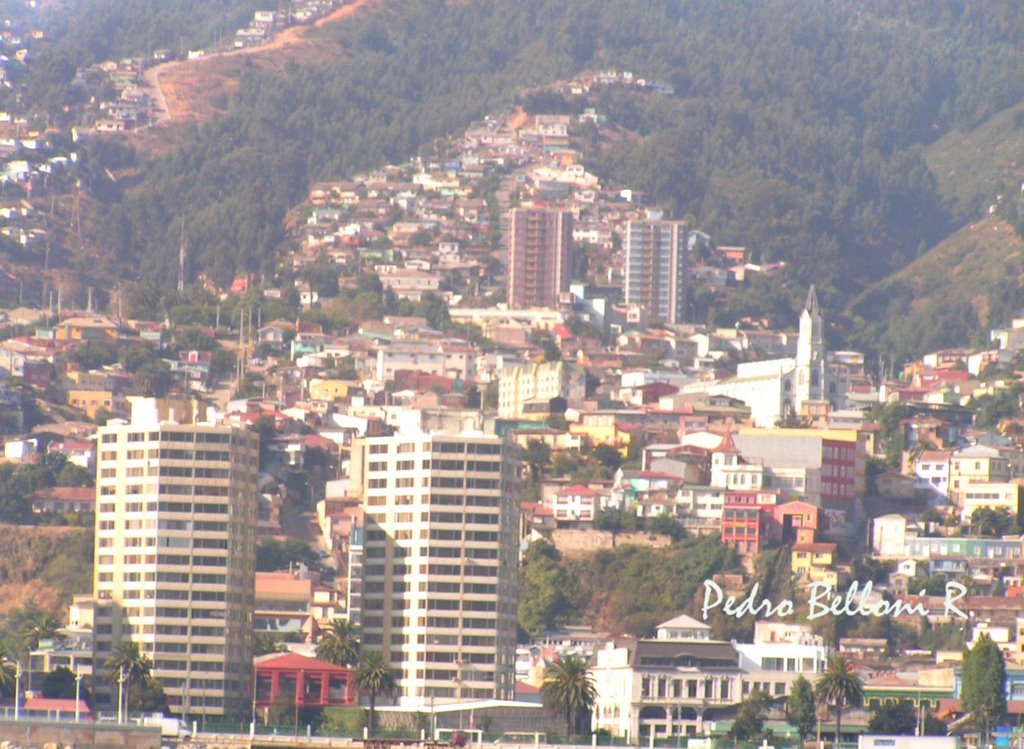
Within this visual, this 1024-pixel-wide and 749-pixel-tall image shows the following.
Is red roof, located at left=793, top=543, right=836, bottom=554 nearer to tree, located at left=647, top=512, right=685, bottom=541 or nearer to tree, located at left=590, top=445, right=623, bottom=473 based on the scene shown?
tree, located at left=647, top=512, right=685, bottom=541

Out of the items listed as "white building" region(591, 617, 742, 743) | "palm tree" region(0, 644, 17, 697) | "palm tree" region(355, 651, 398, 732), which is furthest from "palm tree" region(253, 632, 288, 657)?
"white building" region(591, 617, 742, 743)

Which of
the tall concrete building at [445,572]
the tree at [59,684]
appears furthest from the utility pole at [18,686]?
the tall concrete building at [445,572]

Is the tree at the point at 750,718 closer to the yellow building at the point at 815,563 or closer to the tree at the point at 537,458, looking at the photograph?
the yellow building at the point at 815,563

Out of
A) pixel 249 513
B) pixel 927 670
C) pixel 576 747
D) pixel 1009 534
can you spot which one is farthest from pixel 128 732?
pixel 1009 534

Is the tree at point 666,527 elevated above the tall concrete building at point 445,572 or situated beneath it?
elevated above

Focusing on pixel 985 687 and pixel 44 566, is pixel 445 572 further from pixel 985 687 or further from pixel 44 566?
pixel 44 566

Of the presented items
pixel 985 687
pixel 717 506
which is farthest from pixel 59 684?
pixel 717 506
